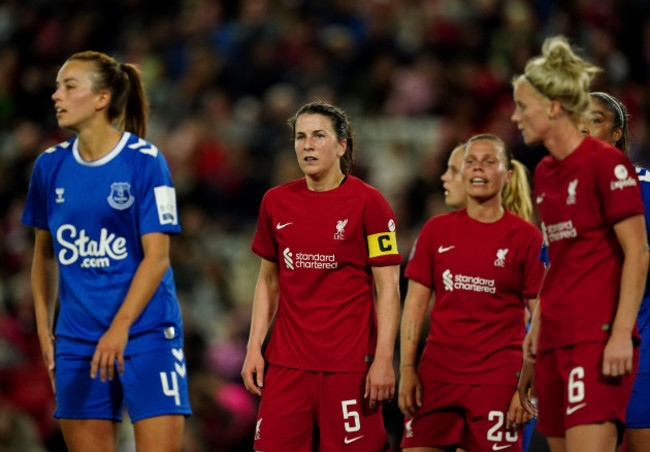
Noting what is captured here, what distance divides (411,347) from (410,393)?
226mm

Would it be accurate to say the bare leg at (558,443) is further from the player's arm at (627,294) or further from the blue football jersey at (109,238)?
the blue football jersey at (109,238)

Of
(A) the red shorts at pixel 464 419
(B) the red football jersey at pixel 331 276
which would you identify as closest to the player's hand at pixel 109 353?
(B) the red football jersey at pixel 331 276

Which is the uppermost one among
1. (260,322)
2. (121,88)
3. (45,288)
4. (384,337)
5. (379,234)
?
(121,88)

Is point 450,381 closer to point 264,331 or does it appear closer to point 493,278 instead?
point 493,278

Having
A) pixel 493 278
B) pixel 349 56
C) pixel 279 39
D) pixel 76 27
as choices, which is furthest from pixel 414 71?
pixel 493 278

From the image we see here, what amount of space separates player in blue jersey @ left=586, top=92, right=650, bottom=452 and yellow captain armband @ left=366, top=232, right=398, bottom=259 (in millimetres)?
1032

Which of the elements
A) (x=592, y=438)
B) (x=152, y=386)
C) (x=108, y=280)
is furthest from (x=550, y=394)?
(x=108, y=280)

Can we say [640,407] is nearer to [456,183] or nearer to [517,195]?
[517,195]

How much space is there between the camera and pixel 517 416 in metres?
4.86

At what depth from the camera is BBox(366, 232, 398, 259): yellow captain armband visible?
16.0ft

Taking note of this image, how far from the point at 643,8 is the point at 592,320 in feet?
24.3

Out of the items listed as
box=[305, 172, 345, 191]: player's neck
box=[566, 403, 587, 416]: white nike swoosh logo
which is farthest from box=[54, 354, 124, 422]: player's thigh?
box=[566, 403, 587, 416]: white nike swoosh logo

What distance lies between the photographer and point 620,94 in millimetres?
9750

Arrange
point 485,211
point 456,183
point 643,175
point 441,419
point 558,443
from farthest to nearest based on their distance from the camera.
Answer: point 456,183, point 485,211, point 441,419, point 643,175, point 558,443
